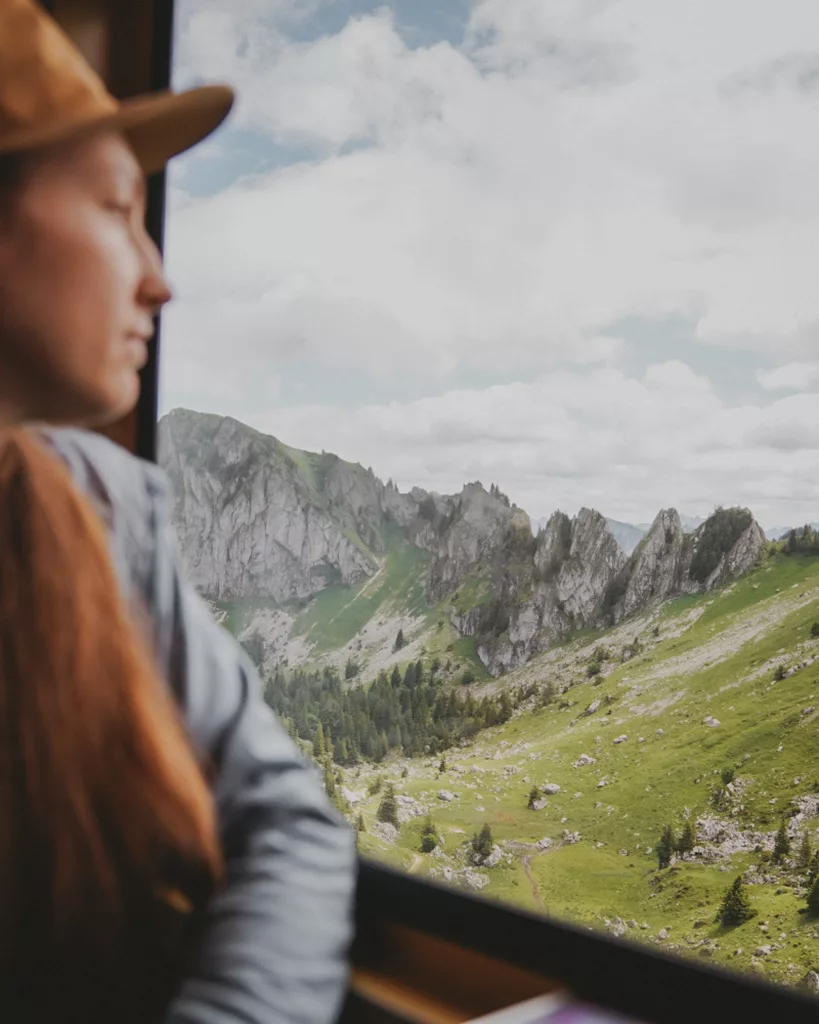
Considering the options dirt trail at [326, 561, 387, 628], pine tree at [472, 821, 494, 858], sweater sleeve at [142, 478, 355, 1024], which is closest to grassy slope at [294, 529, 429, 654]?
dirt trail at [326, 561, 387, 628]

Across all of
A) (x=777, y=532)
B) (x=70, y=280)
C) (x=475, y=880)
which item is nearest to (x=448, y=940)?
(x=475, y=880)

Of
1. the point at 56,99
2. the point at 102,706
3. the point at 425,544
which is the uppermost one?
the point at 56,99

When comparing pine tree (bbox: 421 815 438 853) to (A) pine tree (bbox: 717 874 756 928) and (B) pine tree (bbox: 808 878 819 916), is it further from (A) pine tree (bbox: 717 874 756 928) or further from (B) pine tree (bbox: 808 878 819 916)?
(B) pine tree (bbox: 808 878 819 916)

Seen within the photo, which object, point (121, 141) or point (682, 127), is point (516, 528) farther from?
point (121, 141)

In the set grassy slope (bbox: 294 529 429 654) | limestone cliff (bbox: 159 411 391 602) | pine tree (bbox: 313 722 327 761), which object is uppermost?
limestone cliff (bbox: 159 411 391 602)

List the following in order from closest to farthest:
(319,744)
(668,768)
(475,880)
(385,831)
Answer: (668,768) → (475,880) → (385,831) → (319,744)

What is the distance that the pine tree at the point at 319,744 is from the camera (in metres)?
1.55

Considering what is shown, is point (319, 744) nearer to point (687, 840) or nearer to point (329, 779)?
point (329, 779)

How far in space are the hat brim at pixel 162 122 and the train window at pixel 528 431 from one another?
376 mm

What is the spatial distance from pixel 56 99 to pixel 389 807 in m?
1.08

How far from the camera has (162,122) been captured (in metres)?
1.07

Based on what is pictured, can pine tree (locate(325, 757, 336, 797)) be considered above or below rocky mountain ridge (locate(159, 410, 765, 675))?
below

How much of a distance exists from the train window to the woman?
415 mm

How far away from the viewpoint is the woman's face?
0.98 m
